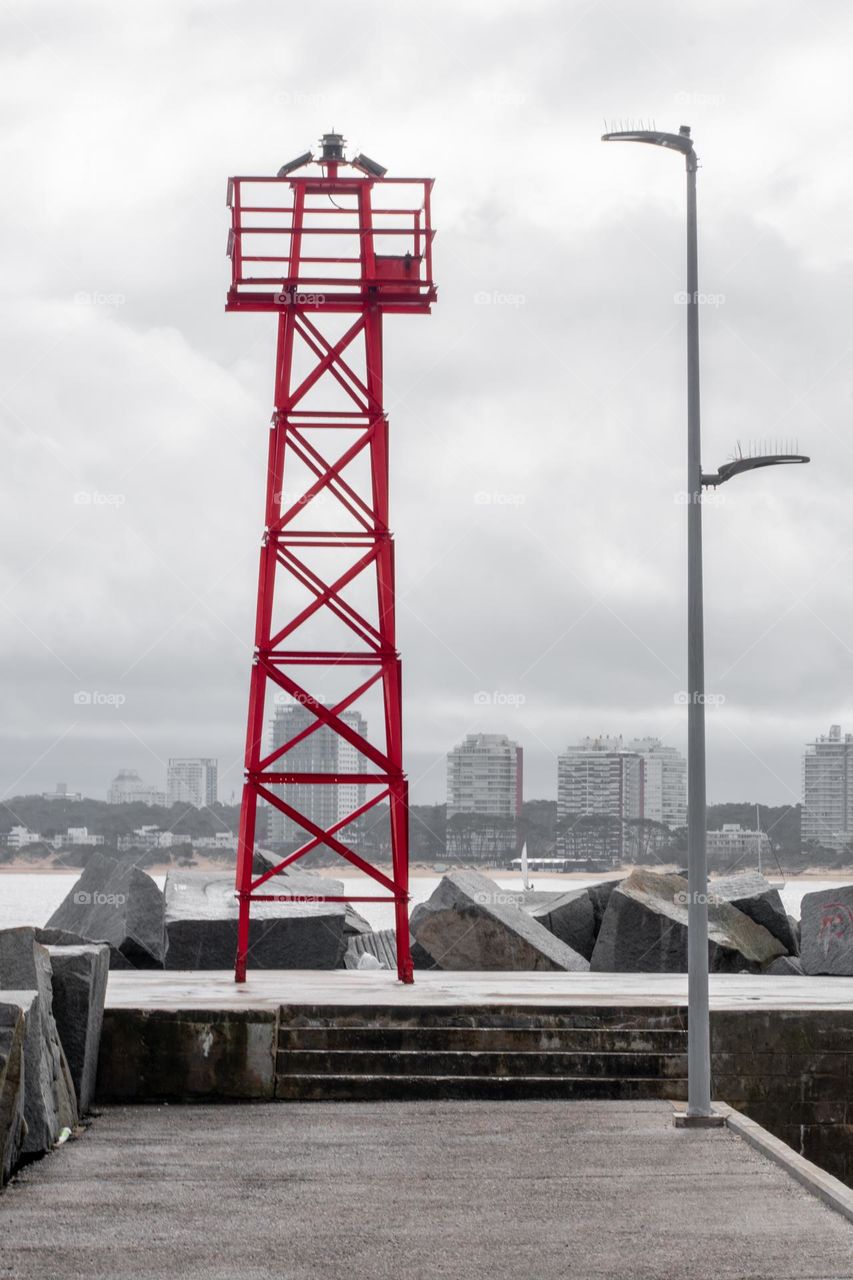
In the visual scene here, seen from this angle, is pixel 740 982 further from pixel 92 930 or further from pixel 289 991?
pixel 92 930

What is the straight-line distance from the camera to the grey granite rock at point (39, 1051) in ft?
31.7

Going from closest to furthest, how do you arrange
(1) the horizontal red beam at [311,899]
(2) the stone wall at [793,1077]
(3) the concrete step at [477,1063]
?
1. (3) the concrete step at [477,1063]
2. (2) the stone wall at [793,1077]
3. (1) the horizontal red beam at [311,899]

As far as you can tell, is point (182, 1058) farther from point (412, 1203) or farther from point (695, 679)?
point (695, 679)

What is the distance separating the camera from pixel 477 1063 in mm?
12609

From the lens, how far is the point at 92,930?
20219 millimetres

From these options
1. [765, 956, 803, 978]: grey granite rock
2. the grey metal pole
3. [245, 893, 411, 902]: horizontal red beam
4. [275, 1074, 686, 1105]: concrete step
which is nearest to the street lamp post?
the grey metal pole

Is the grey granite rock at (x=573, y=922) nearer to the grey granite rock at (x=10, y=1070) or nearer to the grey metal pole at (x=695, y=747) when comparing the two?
the grey metal pole at (x=695, y=747)

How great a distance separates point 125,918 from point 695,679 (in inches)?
411

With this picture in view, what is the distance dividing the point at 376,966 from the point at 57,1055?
11446mm

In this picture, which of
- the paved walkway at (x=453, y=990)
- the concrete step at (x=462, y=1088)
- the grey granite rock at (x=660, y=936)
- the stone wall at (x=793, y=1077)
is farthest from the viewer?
the grey granite rock at (x=660, y=936)

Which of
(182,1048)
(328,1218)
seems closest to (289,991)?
(182,1048)

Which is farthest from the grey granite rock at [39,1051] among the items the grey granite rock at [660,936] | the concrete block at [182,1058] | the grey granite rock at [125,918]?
the grey granite rock at [660,936]

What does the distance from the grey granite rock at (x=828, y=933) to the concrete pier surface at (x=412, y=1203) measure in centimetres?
857

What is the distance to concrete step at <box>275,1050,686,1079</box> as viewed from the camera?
12516mm
